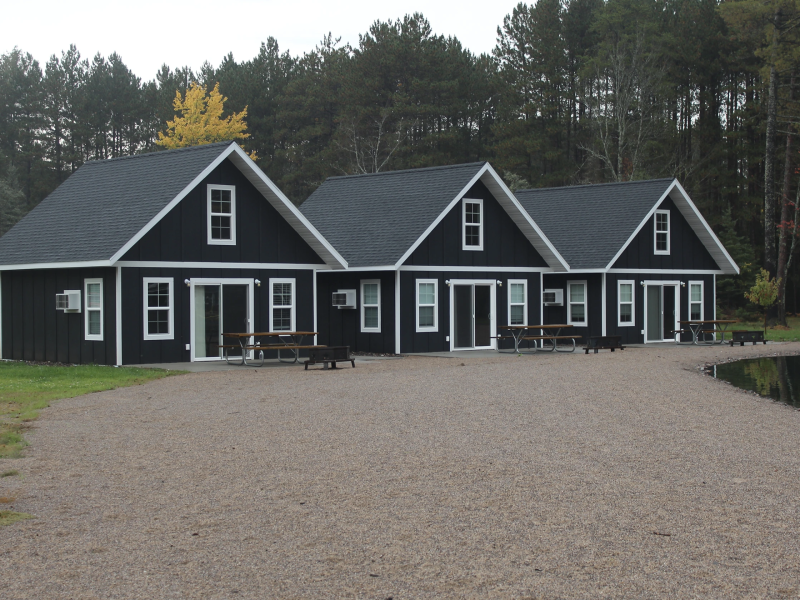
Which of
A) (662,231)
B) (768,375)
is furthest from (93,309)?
(662,231)

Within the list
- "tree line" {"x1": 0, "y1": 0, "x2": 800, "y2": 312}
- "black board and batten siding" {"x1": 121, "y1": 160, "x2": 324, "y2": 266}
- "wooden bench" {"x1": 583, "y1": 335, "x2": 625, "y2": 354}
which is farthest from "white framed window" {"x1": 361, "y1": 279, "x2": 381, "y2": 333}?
"tree line" {"x1": 0, "y1": 0, "x2": 800, "y2": 312}

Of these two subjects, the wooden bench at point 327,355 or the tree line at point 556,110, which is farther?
the tree line at point 556,110

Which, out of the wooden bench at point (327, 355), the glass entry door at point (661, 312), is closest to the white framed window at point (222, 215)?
the wooden bench at point (327, 355)

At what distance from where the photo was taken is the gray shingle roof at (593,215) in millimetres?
33375

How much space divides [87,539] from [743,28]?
47.2 m

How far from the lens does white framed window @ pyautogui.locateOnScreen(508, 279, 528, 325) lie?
102 ft

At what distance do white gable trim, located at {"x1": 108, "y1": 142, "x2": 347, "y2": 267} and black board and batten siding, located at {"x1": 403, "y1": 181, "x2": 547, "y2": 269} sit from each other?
289 centimetres

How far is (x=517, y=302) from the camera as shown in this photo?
31.2 m

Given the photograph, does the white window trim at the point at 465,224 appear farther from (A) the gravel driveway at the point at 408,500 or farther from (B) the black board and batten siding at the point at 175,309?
(A) the gravel driveway at the point at 408,500

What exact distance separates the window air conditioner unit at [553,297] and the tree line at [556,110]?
18089mm

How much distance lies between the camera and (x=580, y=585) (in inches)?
247

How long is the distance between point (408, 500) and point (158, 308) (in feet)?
54.2

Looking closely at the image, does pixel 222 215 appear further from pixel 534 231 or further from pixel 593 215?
pixel 593 215

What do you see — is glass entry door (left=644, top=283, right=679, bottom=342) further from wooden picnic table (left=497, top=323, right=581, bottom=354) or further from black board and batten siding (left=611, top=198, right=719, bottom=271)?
wooden picnic table (left=497, top=323, right=581, bottom=354)
